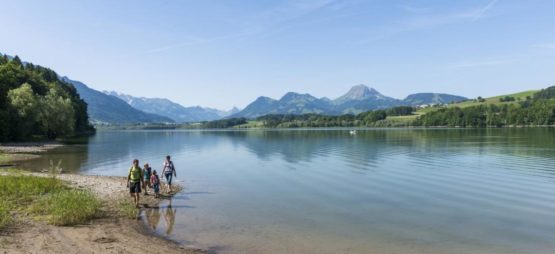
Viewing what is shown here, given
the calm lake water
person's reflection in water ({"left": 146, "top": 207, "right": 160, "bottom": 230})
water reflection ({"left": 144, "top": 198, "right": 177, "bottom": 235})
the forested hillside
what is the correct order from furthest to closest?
the forested hillside
person's reflection in water ({"left": 146, "top": 207, "right": 160, "bottom": 230})
water reflection ({"left": 144, "top": 198, "right": 177, "bottom": 235})
the calm lake water

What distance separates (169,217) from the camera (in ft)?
88.0

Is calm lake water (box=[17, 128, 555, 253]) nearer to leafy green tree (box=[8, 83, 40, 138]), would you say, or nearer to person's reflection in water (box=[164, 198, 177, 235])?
person's reflection in water (box=[164, 198, 177, 235])

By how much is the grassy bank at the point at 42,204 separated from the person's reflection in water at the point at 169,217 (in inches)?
163

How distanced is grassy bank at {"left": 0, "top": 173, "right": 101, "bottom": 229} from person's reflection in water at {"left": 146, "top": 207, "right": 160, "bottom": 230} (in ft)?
10.0

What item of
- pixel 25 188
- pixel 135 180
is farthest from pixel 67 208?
pixel 25 188

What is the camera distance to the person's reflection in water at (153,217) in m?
24.8

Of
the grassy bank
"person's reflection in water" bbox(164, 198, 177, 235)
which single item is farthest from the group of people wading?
the grassy bank

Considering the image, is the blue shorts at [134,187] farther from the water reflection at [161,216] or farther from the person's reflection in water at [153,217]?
the person's reflection in water at [153,217]

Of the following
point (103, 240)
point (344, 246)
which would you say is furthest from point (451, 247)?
point (103, 240)

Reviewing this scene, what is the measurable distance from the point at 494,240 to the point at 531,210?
9.55m

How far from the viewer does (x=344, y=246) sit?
67.8ft

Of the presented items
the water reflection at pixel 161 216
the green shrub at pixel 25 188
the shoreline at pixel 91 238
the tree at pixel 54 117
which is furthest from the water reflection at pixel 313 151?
the shoreline at pixel 91 238

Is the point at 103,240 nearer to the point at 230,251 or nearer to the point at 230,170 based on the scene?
the point at 230,251

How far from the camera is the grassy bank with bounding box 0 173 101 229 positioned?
858 inches
